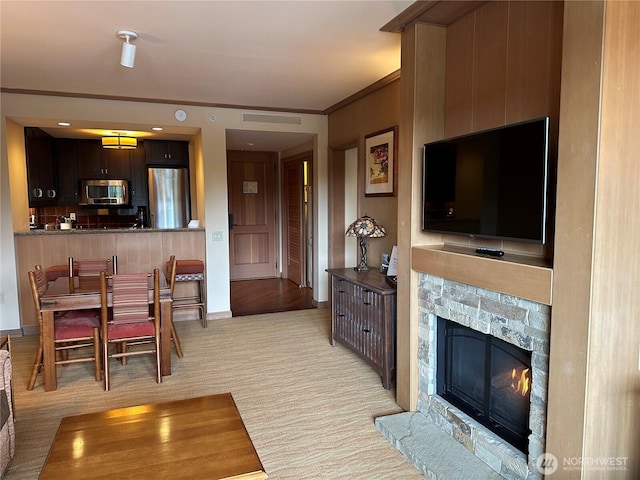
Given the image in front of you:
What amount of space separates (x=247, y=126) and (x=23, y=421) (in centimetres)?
383

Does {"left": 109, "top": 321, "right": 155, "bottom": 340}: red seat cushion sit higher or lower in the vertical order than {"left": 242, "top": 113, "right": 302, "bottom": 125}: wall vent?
lower

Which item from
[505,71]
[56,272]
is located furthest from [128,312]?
[505,71]

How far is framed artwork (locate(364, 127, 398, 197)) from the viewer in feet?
13.9

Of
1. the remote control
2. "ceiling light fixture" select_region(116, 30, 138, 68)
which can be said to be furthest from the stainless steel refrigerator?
the remote control

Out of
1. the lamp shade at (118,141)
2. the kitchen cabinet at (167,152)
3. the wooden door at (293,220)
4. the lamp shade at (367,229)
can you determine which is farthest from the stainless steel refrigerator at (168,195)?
the lamp shade at (367,229)

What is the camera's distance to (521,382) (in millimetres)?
2262

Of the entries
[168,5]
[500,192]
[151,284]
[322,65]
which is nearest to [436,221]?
[500,192]

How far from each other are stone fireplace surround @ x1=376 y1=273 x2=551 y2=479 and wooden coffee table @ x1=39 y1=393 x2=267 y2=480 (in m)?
1.09

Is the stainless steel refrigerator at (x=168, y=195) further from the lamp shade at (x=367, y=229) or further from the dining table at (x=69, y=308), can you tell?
the lamp shade at (x=367, y=229)

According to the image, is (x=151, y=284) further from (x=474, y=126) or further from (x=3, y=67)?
(x=474, y=126)

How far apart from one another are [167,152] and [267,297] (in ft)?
9.11

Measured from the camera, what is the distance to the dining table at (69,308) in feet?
11.0

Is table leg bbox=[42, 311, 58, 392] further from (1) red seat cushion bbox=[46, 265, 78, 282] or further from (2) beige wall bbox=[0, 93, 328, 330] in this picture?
(2) beige wall bbox=[0, 93, 328, 330]

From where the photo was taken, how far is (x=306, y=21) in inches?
112
